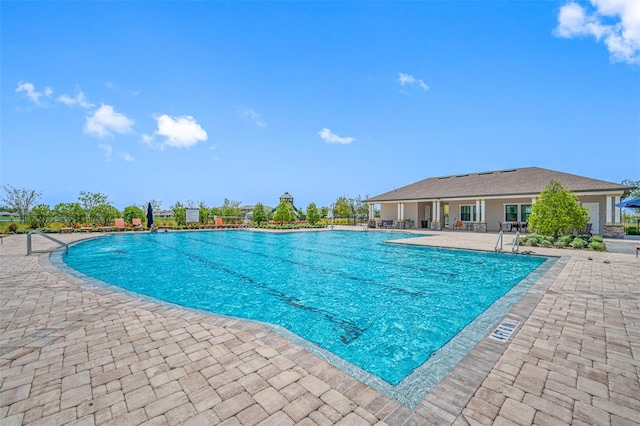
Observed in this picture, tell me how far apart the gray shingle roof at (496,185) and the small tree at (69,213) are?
953 inches

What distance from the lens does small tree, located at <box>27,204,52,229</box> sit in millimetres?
19312

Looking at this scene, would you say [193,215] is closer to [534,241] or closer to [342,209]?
[342,209]

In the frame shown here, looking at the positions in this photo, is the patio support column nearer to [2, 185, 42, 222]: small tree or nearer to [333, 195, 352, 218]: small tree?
[333, 195, 352, 218]: small tree

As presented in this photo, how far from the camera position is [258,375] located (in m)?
2.39

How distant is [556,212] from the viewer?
37.9ft

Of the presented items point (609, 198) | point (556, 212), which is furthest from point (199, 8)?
point (609, 198)

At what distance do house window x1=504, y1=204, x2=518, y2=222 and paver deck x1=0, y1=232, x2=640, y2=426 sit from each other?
1848 cm

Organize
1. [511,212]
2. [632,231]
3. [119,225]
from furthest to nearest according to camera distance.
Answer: [119,225]
[511,212]
[632,231]

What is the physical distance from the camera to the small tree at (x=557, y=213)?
1141 cm

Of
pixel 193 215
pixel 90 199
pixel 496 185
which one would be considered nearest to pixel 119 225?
pixel 193 215

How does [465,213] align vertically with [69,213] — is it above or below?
below

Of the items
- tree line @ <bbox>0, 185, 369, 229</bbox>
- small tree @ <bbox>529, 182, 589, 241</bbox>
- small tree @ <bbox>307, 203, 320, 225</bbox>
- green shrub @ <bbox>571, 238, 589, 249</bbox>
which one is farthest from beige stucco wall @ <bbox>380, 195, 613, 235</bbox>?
green shrub @ <bbox>571, 238, 589, 249</bbox>

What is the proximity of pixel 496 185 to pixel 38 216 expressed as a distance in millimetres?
33416

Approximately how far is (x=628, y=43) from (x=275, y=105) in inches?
669
